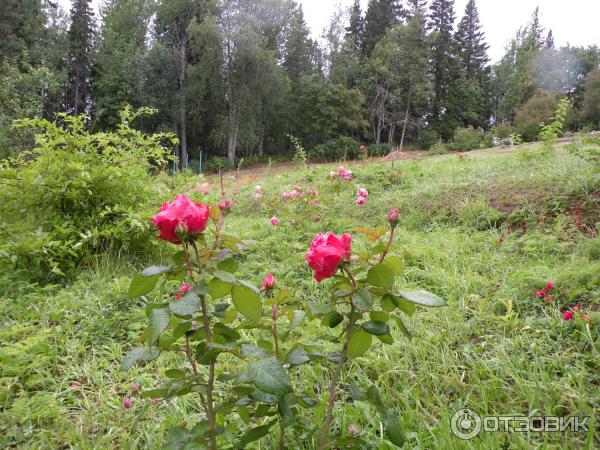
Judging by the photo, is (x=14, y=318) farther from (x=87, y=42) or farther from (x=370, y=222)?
(x=87, y=42)

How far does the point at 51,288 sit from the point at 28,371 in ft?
2.90

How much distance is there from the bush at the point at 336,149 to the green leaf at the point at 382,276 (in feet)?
71.8

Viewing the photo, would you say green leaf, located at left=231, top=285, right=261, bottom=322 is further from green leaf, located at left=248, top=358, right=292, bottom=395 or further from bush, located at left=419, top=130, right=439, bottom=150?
bush, located at left=419, top=130, right=439, bottom=150

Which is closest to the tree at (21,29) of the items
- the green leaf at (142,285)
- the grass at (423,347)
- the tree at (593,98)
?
the grass at (423,347)

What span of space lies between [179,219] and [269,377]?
309 mm

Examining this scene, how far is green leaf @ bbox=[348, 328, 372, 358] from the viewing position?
2.53ft

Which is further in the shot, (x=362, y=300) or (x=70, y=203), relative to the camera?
(x=70, y=203)

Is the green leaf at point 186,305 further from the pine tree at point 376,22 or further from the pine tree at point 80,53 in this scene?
the pine tree at point 376,22

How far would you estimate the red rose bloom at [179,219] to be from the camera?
65cm

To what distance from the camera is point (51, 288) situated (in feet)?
7.47

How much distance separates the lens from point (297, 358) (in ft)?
2.49

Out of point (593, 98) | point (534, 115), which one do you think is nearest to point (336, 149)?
point (534, 115)

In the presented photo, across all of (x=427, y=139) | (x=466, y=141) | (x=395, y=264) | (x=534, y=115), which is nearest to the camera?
(x=395, y=264)

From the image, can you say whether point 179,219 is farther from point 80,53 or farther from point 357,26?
point 357,26
